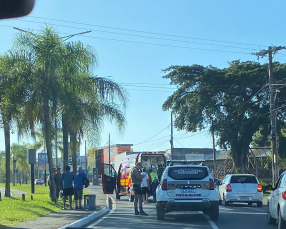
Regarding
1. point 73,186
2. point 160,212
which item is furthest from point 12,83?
point 160,212

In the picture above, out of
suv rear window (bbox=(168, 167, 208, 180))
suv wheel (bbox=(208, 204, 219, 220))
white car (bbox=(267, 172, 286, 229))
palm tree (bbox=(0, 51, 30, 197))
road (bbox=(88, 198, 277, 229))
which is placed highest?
palm tree (bbox=(0, 51, 30, 197))

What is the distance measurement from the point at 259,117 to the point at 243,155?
13.5ft

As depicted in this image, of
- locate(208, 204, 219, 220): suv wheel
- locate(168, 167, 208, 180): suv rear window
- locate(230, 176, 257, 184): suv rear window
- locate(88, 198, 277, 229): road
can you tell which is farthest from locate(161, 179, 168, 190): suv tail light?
locate(230, 176, 257, 184): suv rear window

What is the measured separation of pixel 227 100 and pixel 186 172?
27960 mm

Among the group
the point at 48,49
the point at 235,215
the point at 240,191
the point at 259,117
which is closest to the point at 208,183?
the point at 235,215

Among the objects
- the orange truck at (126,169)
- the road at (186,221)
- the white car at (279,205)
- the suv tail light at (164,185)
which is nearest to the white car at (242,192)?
the road at (186,221)

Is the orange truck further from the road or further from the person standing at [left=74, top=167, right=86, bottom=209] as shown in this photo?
the road

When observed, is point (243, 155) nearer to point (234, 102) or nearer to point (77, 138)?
point (234, 102)

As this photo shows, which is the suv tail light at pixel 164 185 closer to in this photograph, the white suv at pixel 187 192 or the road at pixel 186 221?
the white suv at pixel 187 192

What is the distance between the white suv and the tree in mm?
25217

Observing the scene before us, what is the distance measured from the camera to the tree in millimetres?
41031

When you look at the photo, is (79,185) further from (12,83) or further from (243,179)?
(243,179)

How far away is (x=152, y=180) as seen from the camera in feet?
81.4

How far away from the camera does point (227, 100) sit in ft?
142
